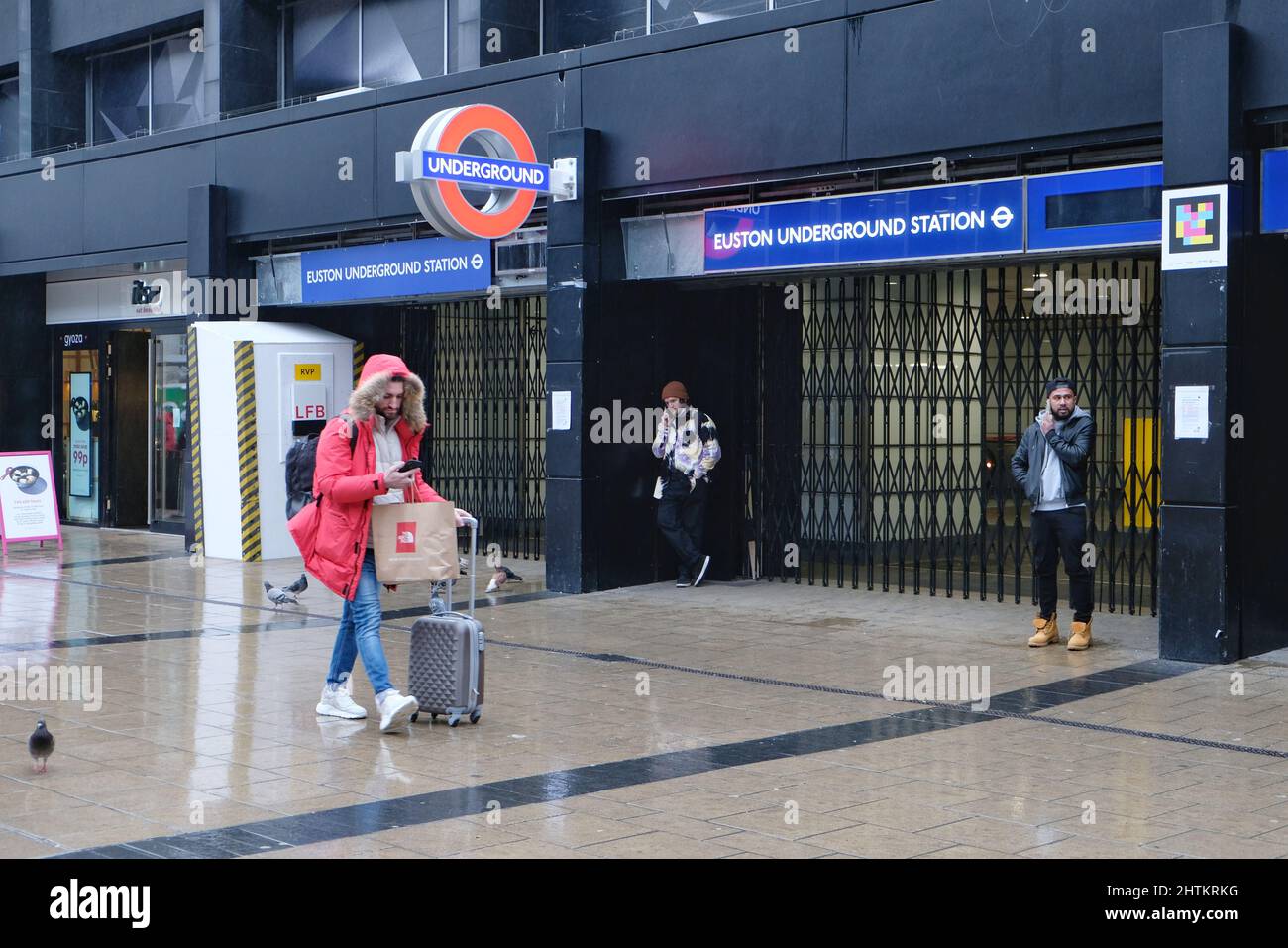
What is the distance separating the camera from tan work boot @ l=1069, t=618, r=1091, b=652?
34.3ft

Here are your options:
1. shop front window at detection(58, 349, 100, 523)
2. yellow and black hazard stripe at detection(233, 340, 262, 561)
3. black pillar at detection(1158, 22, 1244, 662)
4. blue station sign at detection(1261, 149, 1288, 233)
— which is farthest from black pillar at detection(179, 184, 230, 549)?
blue station sign at detection(1261, 149, 1288, 233)

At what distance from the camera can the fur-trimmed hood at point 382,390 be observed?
7.74m

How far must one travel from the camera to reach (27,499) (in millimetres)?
17797

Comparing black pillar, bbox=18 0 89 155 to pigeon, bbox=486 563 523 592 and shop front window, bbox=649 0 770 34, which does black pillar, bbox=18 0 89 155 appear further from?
pigeon, bbox=486 563 523 592

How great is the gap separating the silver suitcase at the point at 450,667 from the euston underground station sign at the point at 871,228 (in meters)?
5.22

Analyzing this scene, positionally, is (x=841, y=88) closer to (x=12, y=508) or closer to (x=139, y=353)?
(x=12, y=508)

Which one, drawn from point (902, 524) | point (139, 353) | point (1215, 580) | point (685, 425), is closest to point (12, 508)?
point (139, 353)

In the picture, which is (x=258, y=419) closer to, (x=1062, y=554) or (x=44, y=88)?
(x=44, y=88)

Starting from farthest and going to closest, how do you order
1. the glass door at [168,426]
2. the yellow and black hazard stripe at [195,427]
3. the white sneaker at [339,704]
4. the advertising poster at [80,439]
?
the advertising poster at [80,439]
the glass door at [168,426]
the yellow and black hazard stripe at [195,427]
the white sneaker at [339,704]

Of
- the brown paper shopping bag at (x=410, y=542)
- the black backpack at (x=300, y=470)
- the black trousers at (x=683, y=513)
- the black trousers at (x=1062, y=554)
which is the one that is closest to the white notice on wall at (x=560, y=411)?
the black trousers at (x=683, y=513)

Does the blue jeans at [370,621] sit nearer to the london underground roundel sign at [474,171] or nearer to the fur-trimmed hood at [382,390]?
the fur-trimmed hood at [382,390]

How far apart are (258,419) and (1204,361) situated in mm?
10312

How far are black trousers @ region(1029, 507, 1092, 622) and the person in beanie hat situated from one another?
12.5ft

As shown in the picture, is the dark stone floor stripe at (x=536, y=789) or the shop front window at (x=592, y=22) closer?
the dark stone floor stripe at (x=536, y=789)
